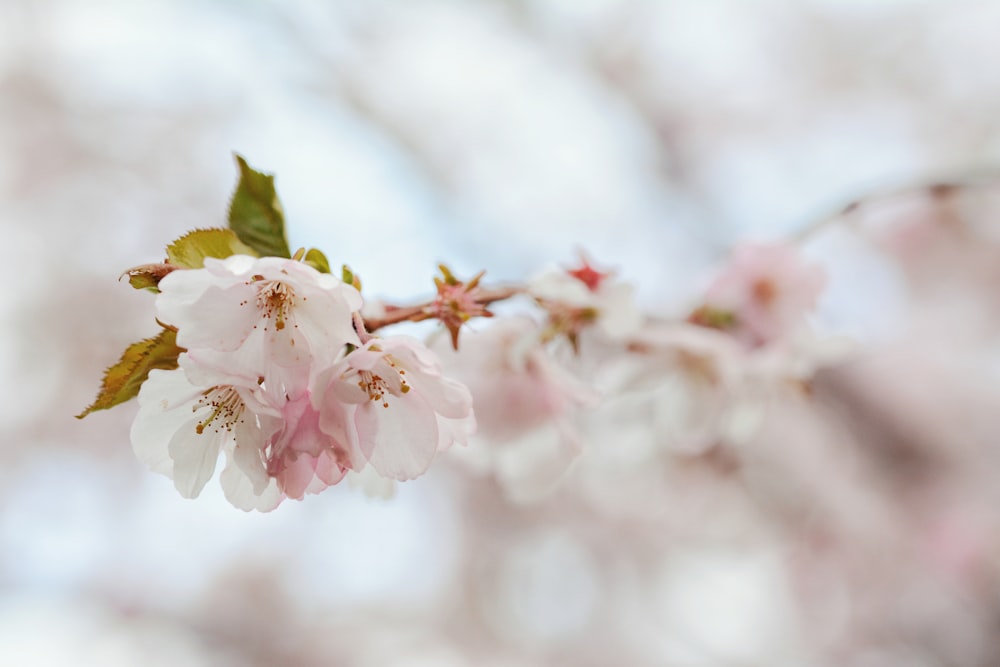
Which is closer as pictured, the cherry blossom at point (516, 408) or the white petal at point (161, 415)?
the white petal at point (161, 415)

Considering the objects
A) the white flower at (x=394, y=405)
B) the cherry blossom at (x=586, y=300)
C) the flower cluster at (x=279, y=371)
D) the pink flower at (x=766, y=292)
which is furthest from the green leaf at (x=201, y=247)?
the pink flower at (x=766, y=292)

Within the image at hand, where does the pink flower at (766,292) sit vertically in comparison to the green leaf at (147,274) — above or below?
above

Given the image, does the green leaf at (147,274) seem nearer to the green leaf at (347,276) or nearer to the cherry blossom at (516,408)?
the green leaf at (347,276)

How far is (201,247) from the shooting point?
0.44 m

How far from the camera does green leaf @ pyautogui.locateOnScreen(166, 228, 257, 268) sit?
16.8 inches

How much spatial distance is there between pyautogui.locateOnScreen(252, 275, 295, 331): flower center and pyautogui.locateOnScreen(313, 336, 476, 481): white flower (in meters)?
0.04

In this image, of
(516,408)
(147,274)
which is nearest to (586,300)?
(516,408)

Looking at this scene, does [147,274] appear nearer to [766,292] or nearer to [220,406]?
[220,406]

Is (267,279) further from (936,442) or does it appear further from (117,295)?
(117,295)

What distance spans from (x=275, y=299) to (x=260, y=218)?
0.07m

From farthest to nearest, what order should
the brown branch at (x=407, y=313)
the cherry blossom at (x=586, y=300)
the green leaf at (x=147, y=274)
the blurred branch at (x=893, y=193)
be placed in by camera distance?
the blurred branch at (x=893, y=193), the cherry blossom at (x=586, y=300), the brown branch at (x=407, y=313), the green leaf at (x=147, y=274)

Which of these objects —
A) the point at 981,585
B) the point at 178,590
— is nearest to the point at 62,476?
the point at 178,590

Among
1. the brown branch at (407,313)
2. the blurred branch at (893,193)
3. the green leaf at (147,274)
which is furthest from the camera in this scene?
the blurred branch at (893,193)

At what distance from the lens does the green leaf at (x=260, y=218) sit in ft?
1.56
